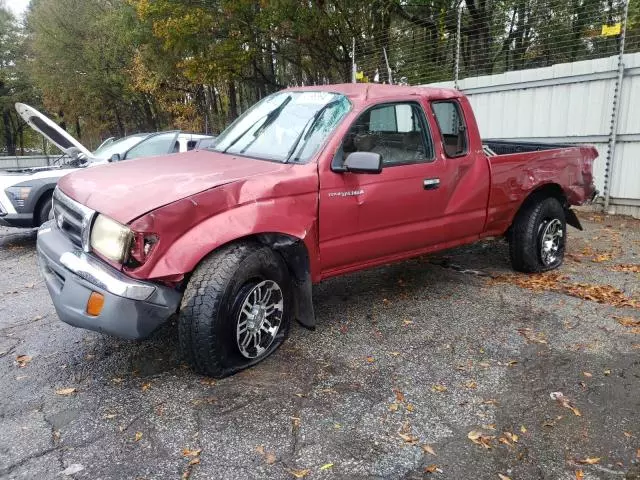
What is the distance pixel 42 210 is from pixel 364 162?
207 inches

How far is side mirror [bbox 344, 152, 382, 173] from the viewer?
11.9 feet

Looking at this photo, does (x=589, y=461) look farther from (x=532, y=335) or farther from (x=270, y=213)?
(x=270, y=213)

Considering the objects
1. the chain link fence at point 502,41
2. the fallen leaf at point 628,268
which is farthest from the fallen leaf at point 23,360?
the chain link fence at point 502,41

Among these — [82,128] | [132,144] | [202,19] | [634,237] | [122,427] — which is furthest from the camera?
[82,128]

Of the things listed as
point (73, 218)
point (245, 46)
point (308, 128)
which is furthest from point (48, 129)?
point (245, 46)

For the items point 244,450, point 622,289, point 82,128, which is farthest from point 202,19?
point 82,128

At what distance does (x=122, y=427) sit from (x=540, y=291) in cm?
409

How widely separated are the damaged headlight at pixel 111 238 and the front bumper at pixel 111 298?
9 centimetres

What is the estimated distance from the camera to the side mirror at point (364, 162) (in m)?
3.64

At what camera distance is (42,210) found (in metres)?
6.96

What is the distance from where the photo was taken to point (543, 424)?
115 inches

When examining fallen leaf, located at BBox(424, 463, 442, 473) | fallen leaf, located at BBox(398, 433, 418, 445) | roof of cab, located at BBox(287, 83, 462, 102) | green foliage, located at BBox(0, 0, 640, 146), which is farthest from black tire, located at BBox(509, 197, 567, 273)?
green foliage, located at BBox(0, 0, 640, 146)

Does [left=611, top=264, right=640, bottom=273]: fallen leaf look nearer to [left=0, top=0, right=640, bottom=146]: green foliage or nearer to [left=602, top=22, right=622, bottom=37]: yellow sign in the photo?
[left=602, top=22, right=622, bottom=37]: yellow sign

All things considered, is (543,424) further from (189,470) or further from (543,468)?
(189,470)
